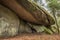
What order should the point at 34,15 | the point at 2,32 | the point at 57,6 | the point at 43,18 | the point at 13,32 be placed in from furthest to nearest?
the point at 57,6
the point at 43,18
the point at 34,15
the point at 13,32
the point at 2,32

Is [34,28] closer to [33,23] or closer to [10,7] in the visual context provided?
[33,23]

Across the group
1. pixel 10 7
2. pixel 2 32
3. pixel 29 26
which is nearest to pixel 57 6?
pixel 29 26

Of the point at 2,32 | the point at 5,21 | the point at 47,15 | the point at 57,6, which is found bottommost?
the point at 2,32

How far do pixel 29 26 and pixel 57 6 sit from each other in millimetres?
2825

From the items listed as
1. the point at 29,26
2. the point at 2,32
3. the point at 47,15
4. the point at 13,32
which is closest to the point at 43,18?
the point at 47,15

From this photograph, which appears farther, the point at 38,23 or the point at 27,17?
the point at 38,23

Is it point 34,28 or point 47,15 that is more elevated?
point 47,15

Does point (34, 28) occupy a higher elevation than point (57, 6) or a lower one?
lower

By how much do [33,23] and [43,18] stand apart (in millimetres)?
613

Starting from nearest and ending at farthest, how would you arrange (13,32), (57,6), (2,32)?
(2,32)
(13,32)
(57,6)

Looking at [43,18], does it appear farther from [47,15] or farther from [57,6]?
[57,6]

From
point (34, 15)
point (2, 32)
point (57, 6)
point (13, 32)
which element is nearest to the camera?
point (2, 32)

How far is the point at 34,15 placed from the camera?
6457 mm

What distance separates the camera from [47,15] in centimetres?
711
